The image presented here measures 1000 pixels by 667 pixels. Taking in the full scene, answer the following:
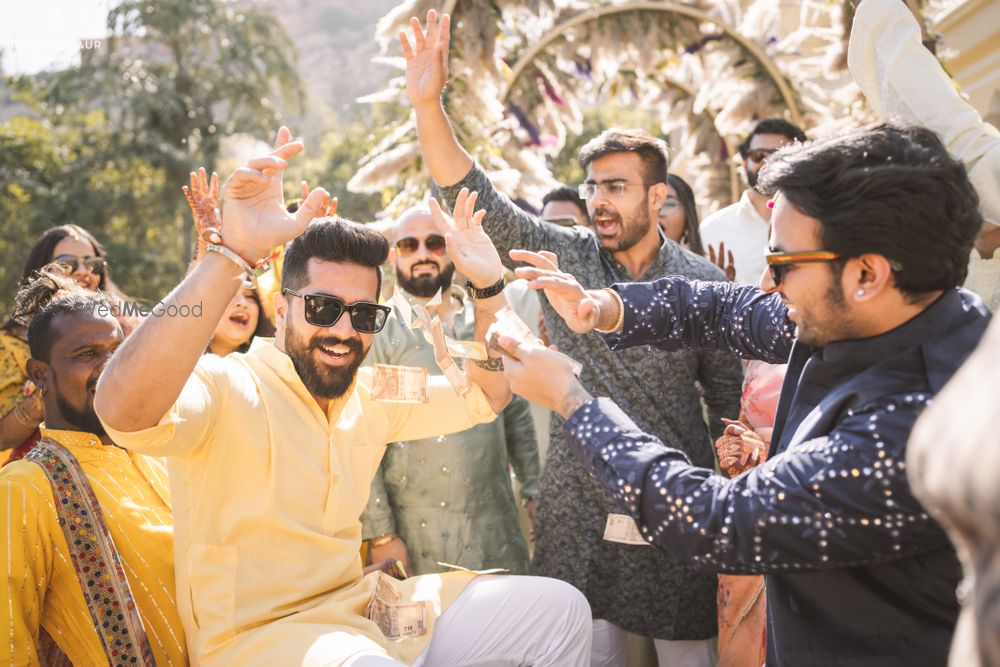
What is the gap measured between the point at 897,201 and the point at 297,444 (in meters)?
1.99

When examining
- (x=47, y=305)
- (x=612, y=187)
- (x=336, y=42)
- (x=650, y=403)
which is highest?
(x=336, y=42)

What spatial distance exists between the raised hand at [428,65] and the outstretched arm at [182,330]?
1.19m

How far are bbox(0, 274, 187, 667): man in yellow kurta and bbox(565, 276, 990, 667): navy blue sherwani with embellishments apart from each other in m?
1.65

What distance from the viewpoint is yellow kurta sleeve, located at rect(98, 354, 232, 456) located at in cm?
243

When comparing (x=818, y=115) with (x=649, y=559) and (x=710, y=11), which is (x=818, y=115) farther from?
(x=649, y=559)

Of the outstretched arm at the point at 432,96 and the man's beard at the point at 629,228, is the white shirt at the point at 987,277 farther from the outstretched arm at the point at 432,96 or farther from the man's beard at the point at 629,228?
the outstretched arm at the point at 432,96

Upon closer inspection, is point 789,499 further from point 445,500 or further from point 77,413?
point 445,500

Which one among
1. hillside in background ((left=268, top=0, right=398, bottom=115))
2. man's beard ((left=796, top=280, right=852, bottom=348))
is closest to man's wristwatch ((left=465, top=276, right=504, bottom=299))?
man's beard ((left=796, top=280, right=852, bottom=348))

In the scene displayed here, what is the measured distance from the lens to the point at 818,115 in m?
7.02

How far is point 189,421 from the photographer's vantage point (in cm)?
Result: 264

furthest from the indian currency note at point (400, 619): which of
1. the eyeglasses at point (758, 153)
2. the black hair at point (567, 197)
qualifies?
the black hair at point (567, 197)

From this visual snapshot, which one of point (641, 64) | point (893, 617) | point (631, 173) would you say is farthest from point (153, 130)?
point (893, 617)

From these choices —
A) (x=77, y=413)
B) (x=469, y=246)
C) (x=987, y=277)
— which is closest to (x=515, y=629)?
(x=469, y=246)

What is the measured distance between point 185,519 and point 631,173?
2.54 m
